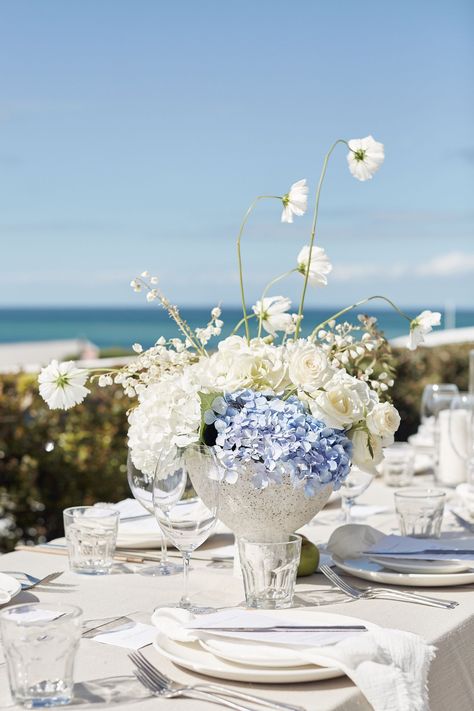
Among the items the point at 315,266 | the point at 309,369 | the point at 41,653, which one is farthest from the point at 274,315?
the point at 41,653

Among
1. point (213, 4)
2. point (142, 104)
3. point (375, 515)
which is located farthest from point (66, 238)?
point (375, 515)

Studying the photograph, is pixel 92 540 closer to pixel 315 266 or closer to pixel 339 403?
pixel 339 403

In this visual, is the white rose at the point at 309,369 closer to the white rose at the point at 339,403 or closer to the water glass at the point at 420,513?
the white rose at the point at 339,403

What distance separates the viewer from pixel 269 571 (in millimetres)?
1558

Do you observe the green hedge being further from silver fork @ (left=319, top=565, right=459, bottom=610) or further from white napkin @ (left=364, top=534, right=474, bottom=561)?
silver fork @ (left=319, top=565, right=459, bottom=610)

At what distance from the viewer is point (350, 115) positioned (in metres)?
49.1

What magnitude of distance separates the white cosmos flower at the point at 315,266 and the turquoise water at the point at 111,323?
4824 cm

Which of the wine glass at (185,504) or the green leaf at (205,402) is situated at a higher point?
the green leaf at (205,402)

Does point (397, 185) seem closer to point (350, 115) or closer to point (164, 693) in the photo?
point (350, 115)

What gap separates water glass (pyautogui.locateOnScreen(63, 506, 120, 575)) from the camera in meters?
1.80

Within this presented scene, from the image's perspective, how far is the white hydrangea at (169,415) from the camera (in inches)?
63.8

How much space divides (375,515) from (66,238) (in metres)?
52.3

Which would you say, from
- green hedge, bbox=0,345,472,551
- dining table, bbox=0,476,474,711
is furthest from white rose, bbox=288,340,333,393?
green hedge, bbox=0,345,472,551

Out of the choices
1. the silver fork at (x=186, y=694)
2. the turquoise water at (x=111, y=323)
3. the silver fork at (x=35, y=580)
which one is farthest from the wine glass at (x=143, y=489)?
the turquoise water at (x=111, y=323)
